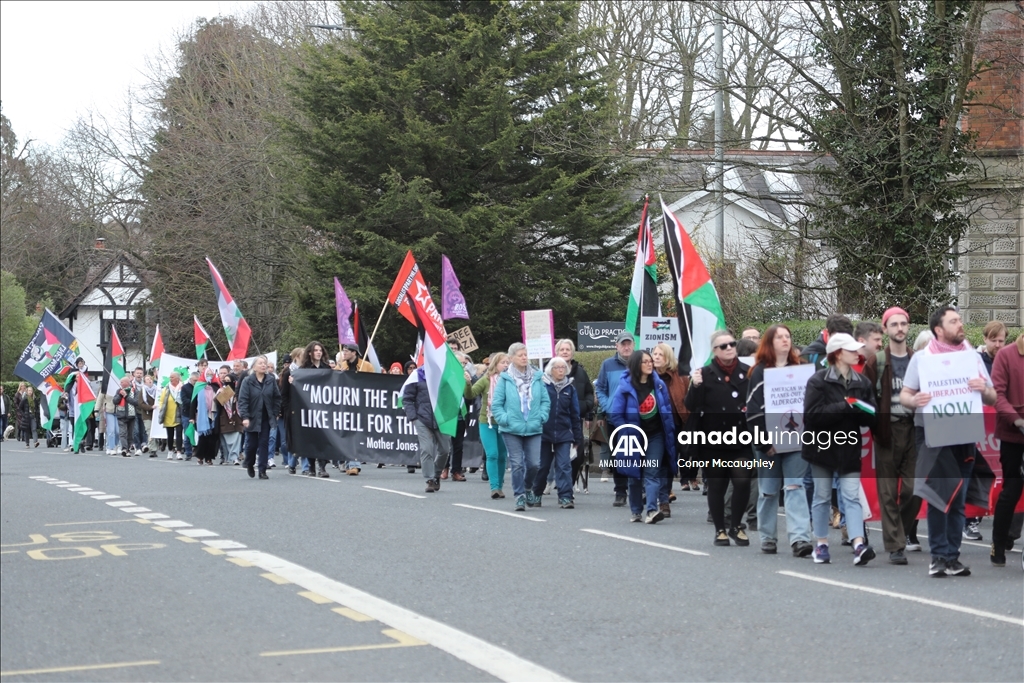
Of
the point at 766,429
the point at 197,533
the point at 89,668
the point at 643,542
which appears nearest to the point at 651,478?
the point at 643,542

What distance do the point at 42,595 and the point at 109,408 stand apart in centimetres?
2617

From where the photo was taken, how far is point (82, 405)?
30984 mm

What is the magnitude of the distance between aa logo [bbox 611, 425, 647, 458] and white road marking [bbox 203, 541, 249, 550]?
4.04m

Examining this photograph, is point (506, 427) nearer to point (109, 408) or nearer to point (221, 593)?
point (221, 593)

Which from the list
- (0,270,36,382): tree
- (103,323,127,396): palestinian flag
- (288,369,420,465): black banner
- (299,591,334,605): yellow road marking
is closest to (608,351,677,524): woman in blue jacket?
(299,591,334,605): yellow road marking

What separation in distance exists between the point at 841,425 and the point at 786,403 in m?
0.61

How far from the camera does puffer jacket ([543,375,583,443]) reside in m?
15.7

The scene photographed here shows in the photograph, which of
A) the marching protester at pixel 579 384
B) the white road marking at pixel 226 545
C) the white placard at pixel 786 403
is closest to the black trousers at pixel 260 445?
the marching protester at pixel 579 384

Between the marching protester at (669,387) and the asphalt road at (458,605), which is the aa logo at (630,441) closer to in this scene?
the marching protester at (669,387)

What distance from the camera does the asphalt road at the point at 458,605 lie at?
7.06 meters

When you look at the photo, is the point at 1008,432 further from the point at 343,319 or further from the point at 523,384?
the point at 343,319

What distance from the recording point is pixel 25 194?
39.5 m

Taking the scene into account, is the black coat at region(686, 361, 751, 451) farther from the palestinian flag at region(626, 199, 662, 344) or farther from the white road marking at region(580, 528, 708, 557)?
the palestinian flag at region(626, 199, 662, 344)

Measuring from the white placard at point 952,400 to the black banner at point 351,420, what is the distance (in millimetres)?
12053
